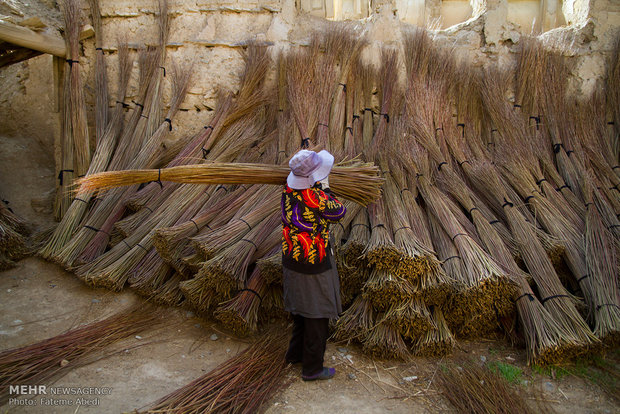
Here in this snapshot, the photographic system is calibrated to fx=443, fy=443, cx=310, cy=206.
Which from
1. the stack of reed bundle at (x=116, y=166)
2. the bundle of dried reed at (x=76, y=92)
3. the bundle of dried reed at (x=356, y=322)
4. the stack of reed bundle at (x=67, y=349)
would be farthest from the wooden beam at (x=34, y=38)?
the bundle of dried reed at (x=356, y=322)

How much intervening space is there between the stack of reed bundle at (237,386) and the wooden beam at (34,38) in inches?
118

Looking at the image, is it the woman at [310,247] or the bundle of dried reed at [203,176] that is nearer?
the woman at [310,247]

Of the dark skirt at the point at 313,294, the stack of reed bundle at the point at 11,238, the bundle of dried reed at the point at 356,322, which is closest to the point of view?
the dark skirt at the point at 313,294

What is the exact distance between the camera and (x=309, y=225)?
7.09 ft

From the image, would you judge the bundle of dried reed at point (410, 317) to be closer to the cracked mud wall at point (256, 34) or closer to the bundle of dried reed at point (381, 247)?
the bundle of dried reed at point (381, 247)

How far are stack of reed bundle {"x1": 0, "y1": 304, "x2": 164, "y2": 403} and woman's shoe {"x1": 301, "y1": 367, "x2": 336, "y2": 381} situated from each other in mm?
1118

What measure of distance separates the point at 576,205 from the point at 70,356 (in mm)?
3492

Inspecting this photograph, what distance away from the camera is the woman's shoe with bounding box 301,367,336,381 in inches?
92.9

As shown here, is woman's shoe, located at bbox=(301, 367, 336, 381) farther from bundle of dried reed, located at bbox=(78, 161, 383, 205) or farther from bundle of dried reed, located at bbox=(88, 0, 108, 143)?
bundle of dried reed, located at bbox=(88, 0, 108, 143)

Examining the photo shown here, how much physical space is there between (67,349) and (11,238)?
3.83 ft

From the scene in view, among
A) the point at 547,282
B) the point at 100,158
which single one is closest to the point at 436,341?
the point at 547,282

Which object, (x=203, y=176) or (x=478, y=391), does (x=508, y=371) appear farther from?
(x=203, y=176)

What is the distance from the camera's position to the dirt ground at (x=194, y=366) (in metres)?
2.24

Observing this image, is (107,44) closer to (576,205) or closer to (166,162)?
(166,162)
